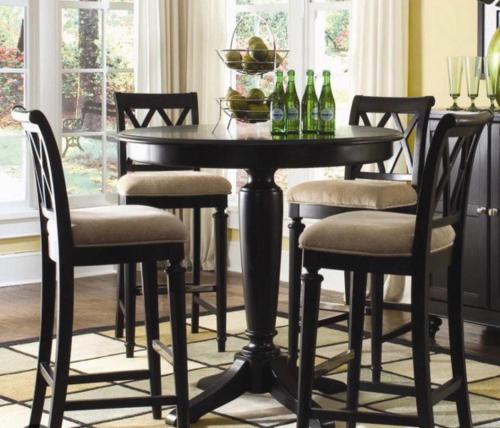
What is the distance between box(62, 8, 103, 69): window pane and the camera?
19.9ft

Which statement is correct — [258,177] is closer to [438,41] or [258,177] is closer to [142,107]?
[142,107]

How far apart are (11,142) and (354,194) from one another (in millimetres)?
2606

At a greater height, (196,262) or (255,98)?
(255,98)

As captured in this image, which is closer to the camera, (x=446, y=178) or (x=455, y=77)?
(x=446, y=178)

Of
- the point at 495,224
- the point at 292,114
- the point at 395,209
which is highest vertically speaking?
the point at 292,114

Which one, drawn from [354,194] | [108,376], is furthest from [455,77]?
[108,376]

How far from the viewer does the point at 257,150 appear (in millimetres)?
3186

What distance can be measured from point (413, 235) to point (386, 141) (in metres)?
0.50

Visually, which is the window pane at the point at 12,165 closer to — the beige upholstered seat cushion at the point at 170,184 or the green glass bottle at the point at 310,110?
the beige upholstered seat cushion at the point at 170,184

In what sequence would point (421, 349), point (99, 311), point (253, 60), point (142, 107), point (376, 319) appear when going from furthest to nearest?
point (99, 311), point (142, 107), point (376, 319), point (253, 60), point (421, 349)

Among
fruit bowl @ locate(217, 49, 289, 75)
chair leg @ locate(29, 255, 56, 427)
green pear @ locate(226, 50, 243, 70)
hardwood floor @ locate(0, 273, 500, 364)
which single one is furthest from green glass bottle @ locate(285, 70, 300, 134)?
hardwood floor @ locate(0, 273, 500, 364)

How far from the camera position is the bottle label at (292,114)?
3.50 m

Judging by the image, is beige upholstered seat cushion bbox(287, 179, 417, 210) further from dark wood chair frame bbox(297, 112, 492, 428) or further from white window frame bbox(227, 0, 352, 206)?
white window frame bbox(227, 0, 352, 206)

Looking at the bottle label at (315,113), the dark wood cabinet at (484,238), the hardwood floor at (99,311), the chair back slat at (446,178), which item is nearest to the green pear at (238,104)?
the bottle label at (315,113)
